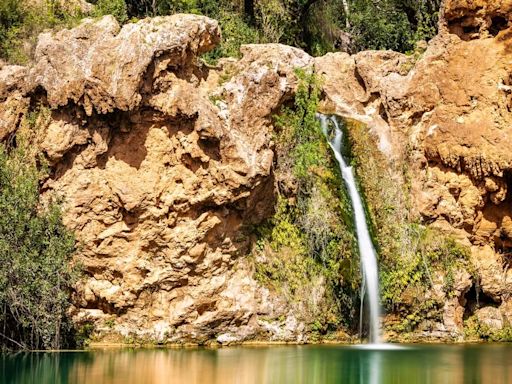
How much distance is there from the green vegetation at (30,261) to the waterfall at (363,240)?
364 inches

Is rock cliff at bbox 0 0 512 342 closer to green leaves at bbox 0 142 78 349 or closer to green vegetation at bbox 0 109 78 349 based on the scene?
green vegetation at bbox 0 109 78 349

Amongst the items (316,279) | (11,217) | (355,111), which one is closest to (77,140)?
(11,217)

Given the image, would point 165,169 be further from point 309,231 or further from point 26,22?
point 26,22

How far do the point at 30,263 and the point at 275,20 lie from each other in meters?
19.7

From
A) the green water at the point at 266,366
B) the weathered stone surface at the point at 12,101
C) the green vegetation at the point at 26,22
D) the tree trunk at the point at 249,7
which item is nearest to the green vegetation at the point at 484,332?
the green water at the point at 266,366

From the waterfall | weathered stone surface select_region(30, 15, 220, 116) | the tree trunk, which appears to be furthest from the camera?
the tree trunk

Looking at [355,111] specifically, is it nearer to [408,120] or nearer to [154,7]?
[408,120]

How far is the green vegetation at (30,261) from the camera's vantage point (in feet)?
75.3

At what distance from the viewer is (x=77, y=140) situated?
25.4 metres

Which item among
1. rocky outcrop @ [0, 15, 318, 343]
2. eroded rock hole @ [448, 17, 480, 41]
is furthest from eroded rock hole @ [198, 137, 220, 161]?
eroded rock hole @ [448, 17, 480, 41]

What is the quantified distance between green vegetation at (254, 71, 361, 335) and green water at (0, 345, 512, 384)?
230 centimetres

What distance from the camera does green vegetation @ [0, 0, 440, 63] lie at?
31.8 meters

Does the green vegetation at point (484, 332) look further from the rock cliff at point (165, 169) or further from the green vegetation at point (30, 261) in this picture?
the green vegetation at point (30, 261)

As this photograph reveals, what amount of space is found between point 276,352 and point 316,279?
405 centimetres
